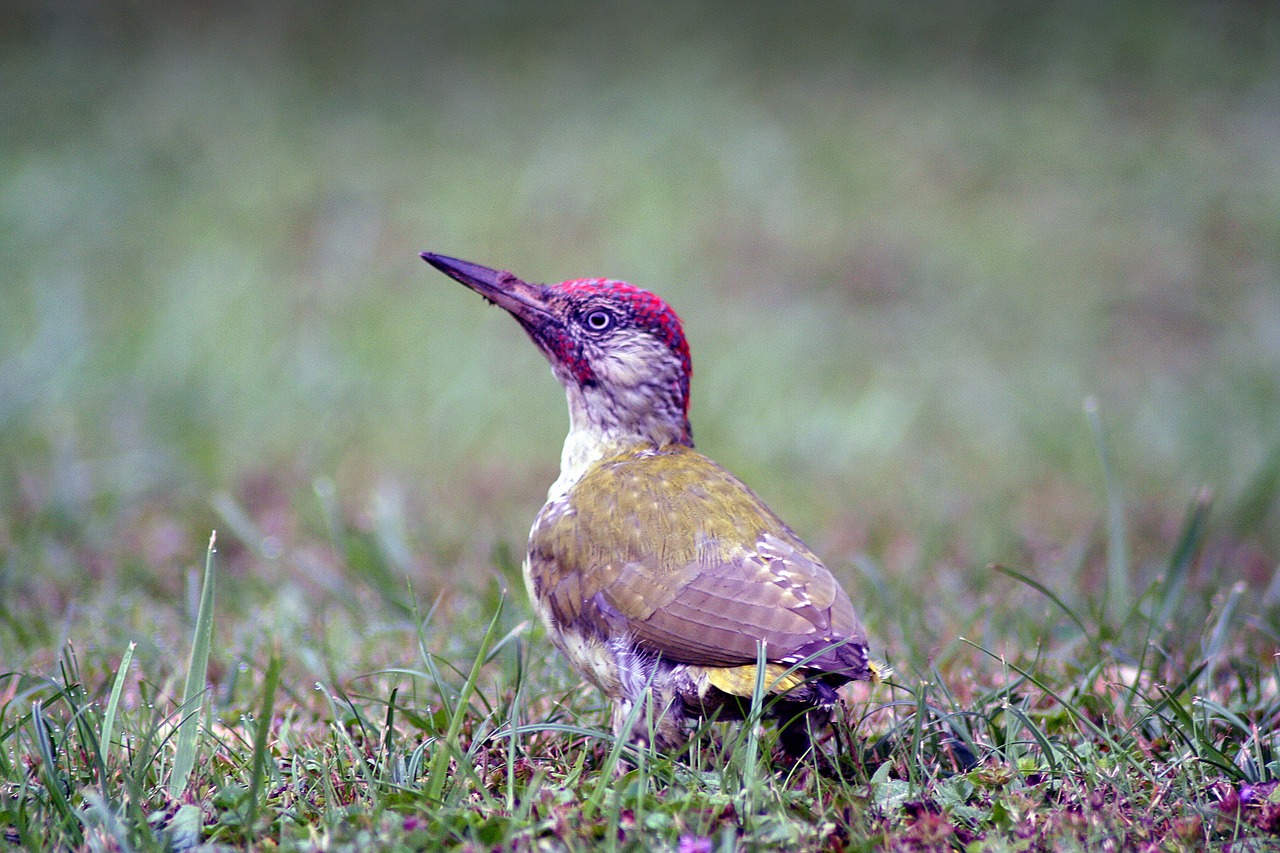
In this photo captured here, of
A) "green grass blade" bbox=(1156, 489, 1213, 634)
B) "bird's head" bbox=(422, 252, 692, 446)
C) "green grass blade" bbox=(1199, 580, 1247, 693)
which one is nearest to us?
"green grass blade" bbox=(1199, 580, 1247, 693)

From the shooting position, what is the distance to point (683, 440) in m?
3.64

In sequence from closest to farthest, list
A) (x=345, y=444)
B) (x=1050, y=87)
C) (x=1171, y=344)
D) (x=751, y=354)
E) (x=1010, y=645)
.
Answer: (x=1010, y=645), (x=345, y=444), (x=751, y=354), (x=1171, y=344), (x=1050, y=87)

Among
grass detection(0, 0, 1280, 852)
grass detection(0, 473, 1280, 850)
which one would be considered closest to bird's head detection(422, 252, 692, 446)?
grass detection(0, 0, 1280, 852)

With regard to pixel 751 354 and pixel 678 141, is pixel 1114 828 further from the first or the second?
pixel 678 141

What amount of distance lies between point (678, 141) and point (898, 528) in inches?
220

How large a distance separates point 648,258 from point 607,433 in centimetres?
500

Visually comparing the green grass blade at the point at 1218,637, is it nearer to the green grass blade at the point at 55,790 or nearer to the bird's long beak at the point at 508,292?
the bird's long beak at the point at 508,292

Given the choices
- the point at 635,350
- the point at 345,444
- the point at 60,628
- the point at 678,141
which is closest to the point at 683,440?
the point at 635,350

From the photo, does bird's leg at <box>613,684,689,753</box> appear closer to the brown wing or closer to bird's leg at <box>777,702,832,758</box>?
the brown wing

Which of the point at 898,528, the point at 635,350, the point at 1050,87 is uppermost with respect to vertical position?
the point at 1050,87

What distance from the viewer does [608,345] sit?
137 inches

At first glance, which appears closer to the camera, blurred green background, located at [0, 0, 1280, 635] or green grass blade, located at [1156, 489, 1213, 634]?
green grass blade, located at [1156, 489, 1213, 634]

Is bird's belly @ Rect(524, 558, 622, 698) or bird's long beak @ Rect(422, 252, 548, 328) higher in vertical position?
bird's long beak @ Rect(422, 252, 548, 328)

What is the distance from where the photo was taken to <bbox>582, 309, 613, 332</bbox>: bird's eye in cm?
349
